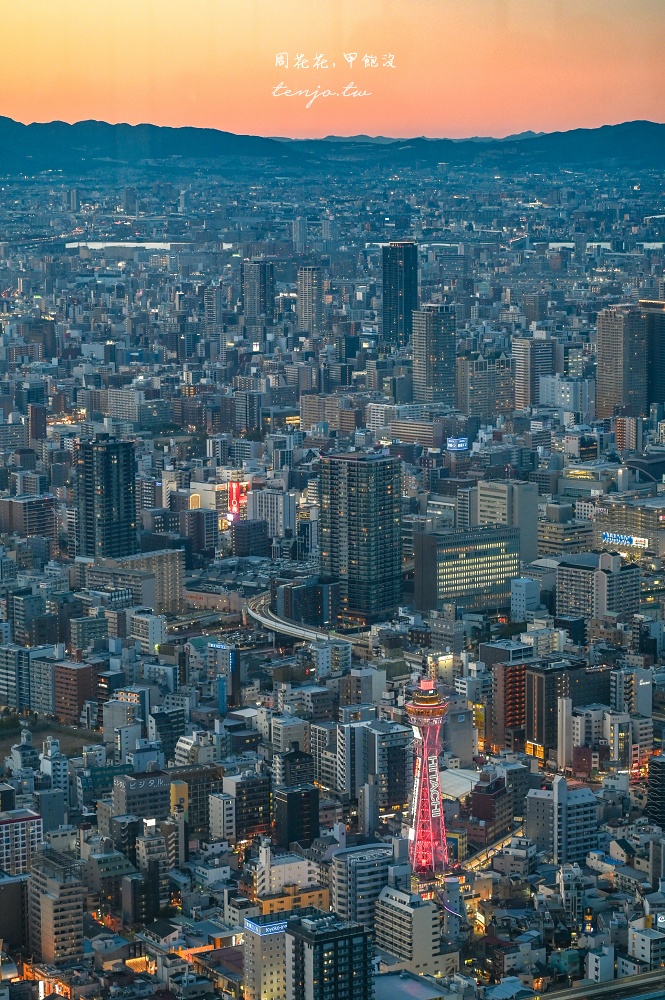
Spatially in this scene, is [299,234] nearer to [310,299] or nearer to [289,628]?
[310,299]

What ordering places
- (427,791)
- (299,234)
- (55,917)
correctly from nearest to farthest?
(55,917) → (427,791) → (299,234)

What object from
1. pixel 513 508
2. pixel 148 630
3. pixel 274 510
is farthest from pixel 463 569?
pixel 274 510

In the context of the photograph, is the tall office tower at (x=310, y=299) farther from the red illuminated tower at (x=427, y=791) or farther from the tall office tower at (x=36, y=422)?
the red illuminated tower at (x=427, y=791)

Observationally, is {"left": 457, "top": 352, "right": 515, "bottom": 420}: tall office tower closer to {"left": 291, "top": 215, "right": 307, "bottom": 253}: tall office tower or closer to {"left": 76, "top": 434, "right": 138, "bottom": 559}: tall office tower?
{"left": 291, "top": 215, "right": 307, "bottom": 253}: tall office tower

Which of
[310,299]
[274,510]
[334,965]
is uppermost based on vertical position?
→ [310,299]

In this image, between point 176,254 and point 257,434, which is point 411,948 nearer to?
point 257,434
